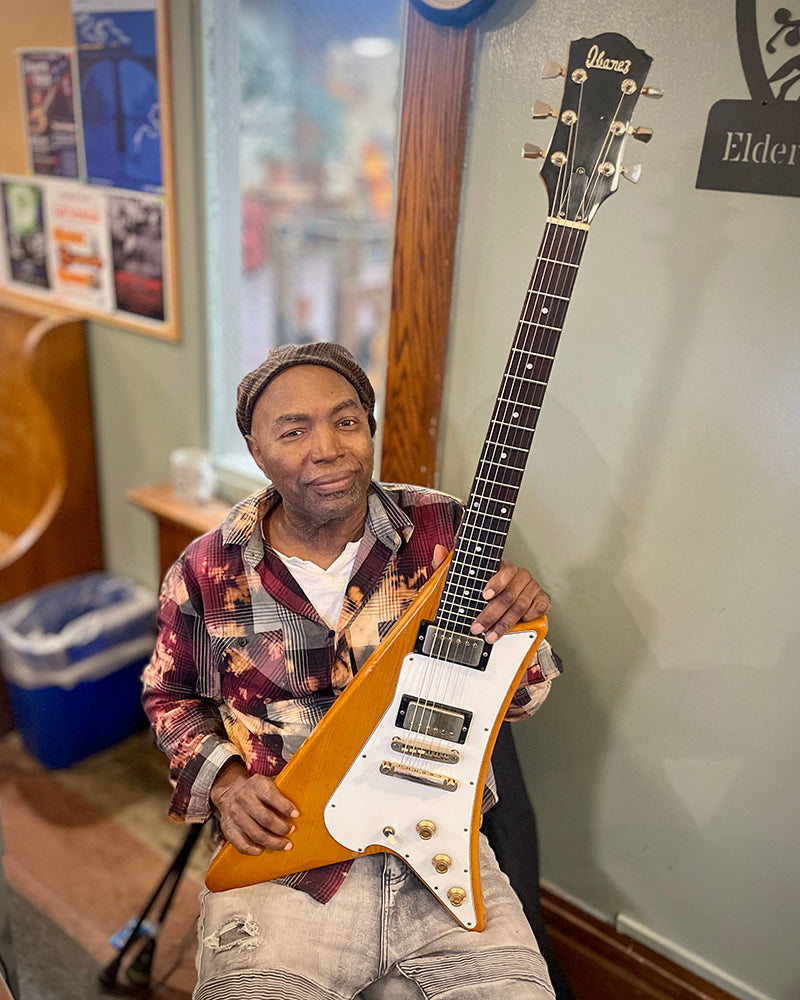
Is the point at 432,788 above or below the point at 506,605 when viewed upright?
below

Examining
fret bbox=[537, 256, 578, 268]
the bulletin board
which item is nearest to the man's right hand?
fret bbox=[537, 256, 578, 268]

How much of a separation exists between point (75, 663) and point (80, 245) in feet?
3.90

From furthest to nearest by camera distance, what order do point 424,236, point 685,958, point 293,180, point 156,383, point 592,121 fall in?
point 293,180
point 156,383
point 685,958
point 424,236
point 592,121

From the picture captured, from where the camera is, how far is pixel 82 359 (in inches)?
97.5

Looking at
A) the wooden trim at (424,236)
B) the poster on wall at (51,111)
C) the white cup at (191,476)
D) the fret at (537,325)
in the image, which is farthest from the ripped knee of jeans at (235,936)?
the poster on wall at (51,111)

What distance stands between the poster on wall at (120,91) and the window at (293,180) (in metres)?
0.17

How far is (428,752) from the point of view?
121cm

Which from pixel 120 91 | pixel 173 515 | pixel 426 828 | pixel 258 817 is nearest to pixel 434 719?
pixel 426 828

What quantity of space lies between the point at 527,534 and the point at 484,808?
0.52m

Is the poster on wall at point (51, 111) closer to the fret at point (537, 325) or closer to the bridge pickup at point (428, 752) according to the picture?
the fret at point (537, 325)

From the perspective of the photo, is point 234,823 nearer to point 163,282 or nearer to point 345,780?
point 345,780

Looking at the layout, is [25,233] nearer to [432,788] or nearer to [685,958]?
[432,788]

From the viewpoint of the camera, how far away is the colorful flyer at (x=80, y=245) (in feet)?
7.57

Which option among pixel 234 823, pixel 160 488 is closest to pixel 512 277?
pixel 234 823
